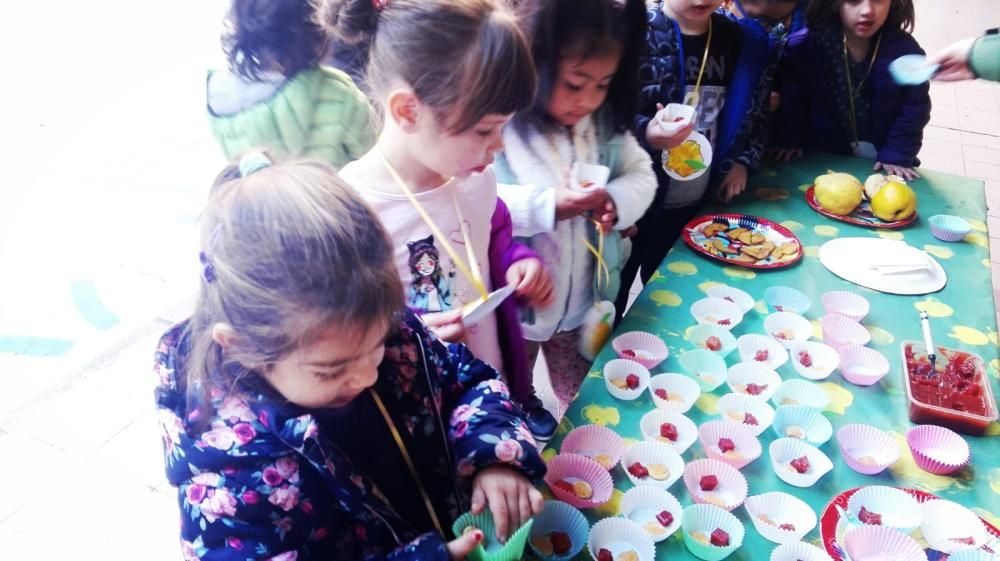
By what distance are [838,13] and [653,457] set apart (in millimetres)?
1701

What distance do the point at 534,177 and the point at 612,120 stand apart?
232mm

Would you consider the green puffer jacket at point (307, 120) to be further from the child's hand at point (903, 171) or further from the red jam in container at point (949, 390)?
the child's hand at point (903, 171)

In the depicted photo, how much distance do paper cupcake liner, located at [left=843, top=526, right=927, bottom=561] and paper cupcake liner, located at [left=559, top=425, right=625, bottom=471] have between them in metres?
0.36

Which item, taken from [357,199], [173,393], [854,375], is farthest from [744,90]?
[173,393]

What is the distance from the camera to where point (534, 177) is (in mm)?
1578

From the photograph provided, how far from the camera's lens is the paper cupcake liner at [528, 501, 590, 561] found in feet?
3.46

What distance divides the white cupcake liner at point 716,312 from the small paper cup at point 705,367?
0.44ft

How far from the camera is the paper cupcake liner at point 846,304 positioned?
1565 millimetres

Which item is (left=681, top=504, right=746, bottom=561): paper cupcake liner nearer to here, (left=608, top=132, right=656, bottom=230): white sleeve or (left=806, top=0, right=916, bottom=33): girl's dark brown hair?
(left=608, top=132, right=656, bottom=230): white sleeve

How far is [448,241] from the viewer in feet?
4.36

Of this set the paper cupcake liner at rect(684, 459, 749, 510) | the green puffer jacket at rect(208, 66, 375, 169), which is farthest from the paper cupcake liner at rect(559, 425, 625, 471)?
the green puffer jacket at rect(208, 66, 375, 169)

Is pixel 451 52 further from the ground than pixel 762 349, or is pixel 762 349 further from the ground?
pixel 451 52

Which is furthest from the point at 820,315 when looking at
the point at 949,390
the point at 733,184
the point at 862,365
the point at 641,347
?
the point at 733,184

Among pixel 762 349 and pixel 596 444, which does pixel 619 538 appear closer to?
pixel 596 444
